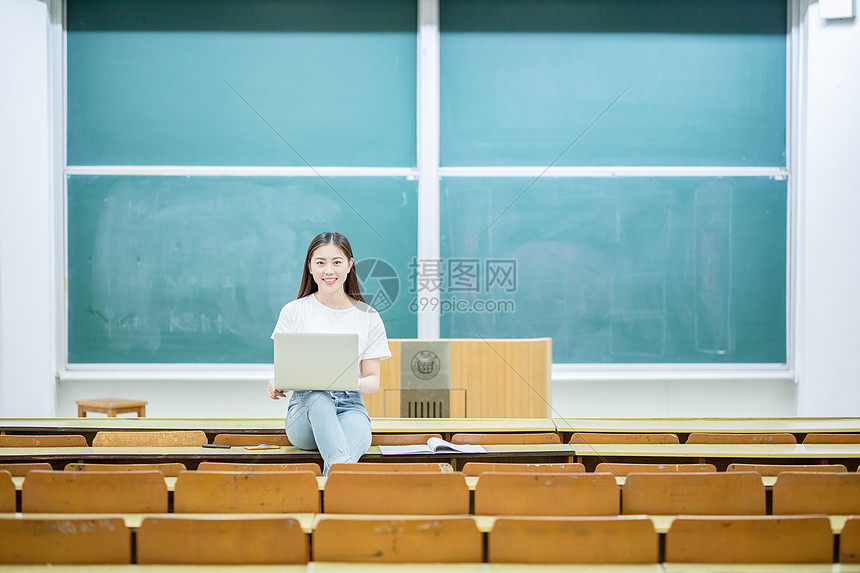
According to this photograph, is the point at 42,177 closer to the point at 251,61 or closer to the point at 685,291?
the point at 251,61

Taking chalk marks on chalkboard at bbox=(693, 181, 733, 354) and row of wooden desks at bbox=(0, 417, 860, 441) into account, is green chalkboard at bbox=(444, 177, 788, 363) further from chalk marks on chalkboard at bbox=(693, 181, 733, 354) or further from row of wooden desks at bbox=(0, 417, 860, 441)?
row of wooden desks at bbox=(0, 417, 860, 441)

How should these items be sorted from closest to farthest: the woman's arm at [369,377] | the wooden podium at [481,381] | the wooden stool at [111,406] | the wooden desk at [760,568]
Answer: the wooden desk at [760,568] < the woman's arm at [369,377] < the wooden podium at [481,381] < the wooden stool at [111,406]

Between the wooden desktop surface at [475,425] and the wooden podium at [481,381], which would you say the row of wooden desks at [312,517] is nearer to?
the wooden desktop surface at [475,425]

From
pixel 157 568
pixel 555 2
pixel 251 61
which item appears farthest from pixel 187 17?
pixel 157 568

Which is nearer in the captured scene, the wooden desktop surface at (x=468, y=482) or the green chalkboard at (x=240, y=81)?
the wooden desktop surface at (x=468, y=482)

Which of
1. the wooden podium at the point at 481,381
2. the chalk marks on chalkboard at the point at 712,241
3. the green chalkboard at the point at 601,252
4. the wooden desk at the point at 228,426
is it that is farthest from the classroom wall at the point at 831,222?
the wooden desk at the point at 228,426

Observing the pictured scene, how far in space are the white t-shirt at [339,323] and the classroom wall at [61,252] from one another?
7.98ft

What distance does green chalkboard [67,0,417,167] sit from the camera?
5.04 m

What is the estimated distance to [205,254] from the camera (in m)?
5.05

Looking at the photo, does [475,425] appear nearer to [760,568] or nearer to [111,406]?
[760,568]

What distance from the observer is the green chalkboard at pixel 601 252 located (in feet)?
16.6

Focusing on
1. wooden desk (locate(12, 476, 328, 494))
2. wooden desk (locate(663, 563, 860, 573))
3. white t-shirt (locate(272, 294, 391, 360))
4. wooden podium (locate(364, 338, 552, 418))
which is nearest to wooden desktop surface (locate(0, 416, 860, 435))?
white t-shirt (locate(272, 294, 391, 360))

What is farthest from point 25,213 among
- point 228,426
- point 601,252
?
point 601,252

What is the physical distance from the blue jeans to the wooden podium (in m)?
1.04
